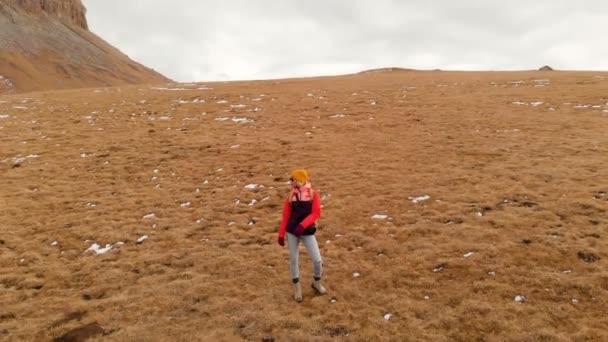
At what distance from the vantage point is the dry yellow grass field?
10.0 metres

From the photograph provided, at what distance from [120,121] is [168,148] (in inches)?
407

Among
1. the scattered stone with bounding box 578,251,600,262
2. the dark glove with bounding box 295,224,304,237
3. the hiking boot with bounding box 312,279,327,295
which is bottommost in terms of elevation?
the hiking boot with bounding box 312,279,327,295

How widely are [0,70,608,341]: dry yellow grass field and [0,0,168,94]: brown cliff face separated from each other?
440ft

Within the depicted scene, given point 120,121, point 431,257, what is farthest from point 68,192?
point 431,257

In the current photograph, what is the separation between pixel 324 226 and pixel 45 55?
182641 millimetres

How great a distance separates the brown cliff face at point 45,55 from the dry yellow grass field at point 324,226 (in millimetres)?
134036

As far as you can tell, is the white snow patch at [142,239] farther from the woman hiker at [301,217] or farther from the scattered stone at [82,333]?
the woman hiker at [301,217]

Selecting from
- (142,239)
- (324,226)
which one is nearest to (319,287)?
(324,226)

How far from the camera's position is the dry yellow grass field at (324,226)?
10.0 m

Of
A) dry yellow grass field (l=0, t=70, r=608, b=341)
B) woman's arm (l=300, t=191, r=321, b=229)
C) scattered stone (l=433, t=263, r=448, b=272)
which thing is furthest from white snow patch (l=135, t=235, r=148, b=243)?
scattered stone (l=433, t=263, r=448, b=272)

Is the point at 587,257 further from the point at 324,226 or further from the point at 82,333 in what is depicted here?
the point at 82,333

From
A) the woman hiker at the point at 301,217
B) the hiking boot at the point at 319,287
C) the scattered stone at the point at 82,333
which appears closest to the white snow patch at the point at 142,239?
the scattered stone at the point at 82,333

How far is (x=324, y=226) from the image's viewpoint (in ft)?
50.4

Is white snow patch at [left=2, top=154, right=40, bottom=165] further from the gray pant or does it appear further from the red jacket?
the gray pant
